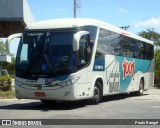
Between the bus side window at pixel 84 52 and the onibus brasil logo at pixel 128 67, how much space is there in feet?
15.6

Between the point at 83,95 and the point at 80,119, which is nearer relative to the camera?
the point at 80,119

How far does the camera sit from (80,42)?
15516 millimetres

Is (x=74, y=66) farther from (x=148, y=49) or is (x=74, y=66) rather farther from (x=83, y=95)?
(x=148, y=49)

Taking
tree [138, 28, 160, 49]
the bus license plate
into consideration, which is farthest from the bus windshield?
tree [138, 28, 160, 49]

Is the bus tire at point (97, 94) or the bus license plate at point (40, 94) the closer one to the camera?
the bus license plate at point (40, 94)

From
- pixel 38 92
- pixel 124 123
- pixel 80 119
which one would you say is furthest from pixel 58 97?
pixel 124 123

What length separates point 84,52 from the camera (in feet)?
51.8

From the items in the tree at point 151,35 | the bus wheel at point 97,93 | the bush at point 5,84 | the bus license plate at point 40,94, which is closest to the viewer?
the bus license plate at point 40,94

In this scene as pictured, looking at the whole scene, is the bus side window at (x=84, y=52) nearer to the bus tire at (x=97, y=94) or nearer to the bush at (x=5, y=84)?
the bus tire at (x=97, y=94)

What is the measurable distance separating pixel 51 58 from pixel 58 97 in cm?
144

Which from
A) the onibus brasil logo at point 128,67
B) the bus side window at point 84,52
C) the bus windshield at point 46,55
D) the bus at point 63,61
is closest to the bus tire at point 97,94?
the bus at point 63,61

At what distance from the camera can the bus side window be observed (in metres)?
15.4

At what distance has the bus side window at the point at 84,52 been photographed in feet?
50.6

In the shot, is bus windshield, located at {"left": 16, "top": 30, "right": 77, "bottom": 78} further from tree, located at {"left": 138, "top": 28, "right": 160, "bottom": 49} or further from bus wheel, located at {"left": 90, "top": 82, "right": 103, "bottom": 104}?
tree, located at {"left": 138, "top": 28, "right": 160, "bottom": 49}
